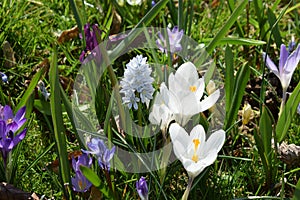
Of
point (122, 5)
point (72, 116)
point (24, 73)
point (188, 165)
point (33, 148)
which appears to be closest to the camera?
point (188, 165)

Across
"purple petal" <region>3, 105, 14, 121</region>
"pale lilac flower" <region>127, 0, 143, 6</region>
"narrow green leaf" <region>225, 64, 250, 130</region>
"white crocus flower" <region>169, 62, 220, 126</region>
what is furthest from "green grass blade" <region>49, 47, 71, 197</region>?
"pale lilac flower" <region>127, 0, 143, 6</region>

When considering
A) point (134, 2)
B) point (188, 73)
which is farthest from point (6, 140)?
point (134, 2)

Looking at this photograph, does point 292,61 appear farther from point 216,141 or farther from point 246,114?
point 216,141

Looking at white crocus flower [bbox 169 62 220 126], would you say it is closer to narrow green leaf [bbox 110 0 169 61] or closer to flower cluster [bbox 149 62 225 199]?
flower cluster [bbox 149 62 225 199]

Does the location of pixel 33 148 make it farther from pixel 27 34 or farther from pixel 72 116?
pixel 27 34

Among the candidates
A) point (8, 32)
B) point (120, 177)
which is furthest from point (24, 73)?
point (120, 177)

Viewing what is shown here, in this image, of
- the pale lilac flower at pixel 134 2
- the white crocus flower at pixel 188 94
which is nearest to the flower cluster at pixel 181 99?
the white crocus flower at pixel 188 94
